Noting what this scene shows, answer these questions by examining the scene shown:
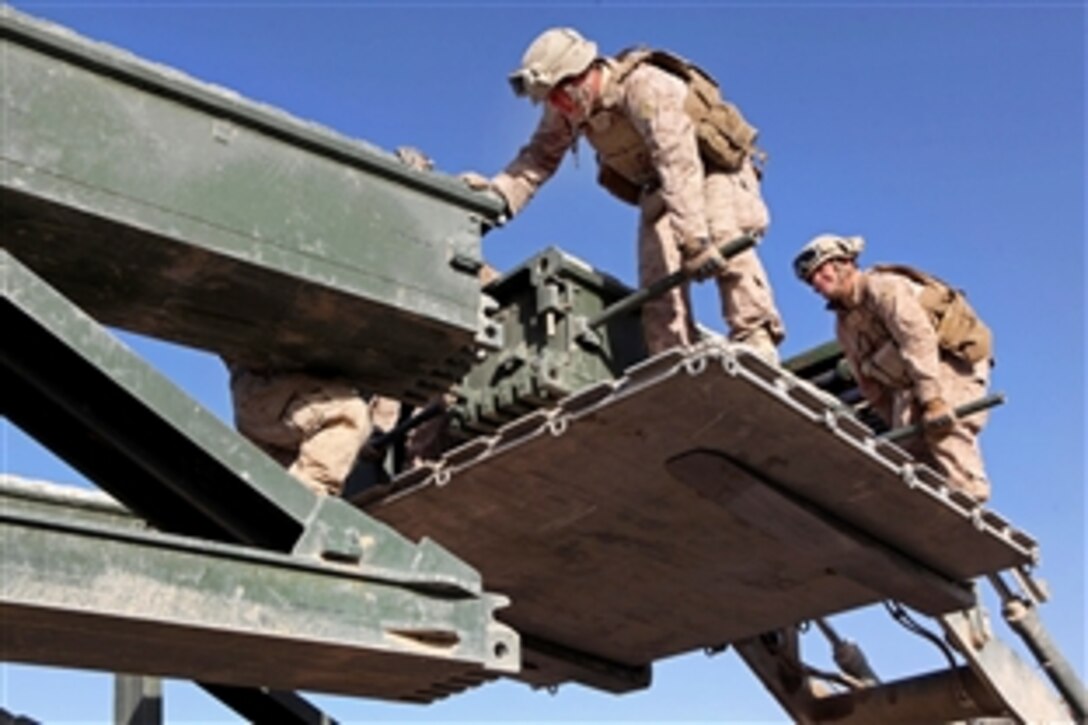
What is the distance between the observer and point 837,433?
22.3 ft

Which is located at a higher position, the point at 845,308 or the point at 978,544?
the point at 845,308

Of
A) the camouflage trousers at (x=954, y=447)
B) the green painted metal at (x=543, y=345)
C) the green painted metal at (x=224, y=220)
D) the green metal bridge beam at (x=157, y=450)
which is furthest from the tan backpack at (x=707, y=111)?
the green metal bridge beam at (x=157, y=450)

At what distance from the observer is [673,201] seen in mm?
7473

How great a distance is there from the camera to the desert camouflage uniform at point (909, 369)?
27.7 ft

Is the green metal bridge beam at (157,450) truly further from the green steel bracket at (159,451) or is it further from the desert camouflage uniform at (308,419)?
the desert camouflage uniform at (308,419)

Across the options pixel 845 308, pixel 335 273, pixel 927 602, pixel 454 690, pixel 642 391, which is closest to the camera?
pixel 454 690

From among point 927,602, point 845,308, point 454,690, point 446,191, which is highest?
point 845,308

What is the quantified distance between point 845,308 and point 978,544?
71.3 inches

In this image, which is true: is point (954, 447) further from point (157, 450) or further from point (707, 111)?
point (157, 450)

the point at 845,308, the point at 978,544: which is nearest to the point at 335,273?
the point at 978,544

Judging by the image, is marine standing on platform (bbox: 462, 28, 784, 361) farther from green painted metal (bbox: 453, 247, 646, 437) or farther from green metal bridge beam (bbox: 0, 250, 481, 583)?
green metal bridge beam (bbox: 0, 250, 481, 583)

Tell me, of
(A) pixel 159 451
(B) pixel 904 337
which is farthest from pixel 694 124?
(A) pixel 159 451

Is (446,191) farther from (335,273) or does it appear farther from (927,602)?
(927,602)

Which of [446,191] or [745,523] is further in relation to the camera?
[745,523]
